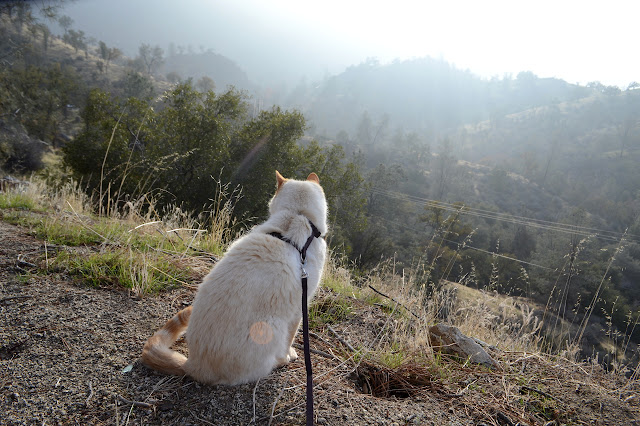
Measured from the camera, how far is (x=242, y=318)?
5.82 ft

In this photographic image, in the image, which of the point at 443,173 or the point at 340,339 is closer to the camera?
the point at 340,339

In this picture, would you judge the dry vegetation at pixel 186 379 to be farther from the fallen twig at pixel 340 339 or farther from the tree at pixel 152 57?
the tree at pixel 152 57

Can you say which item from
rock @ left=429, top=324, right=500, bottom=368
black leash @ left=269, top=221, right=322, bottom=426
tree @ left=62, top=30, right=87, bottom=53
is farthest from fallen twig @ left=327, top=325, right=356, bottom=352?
tree @ left=62, top=30, right=87, bottom=53

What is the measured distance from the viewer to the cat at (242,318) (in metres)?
1.78

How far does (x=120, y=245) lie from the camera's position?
3.34 metres

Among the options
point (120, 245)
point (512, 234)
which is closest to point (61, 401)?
point (120, 245)

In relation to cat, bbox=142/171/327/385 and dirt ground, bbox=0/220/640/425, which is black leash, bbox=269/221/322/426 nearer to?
cat, bbox=142/171/327/385

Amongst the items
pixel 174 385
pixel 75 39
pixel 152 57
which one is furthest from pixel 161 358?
pixel 152 57

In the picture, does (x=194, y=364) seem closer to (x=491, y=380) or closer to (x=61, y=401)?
(x=61, y=401)

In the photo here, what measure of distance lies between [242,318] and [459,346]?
1.98 m

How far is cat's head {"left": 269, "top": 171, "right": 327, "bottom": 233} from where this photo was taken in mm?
2518

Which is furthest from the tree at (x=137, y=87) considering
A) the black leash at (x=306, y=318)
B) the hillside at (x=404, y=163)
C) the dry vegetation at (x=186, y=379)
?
the black leash at (x=306, y=318)

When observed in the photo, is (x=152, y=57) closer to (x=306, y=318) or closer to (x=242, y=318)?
(x=242, y=318)

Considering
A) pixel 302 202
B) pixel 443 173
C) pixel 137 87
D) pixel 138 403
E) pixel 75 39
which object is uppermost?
pixel 75 39
